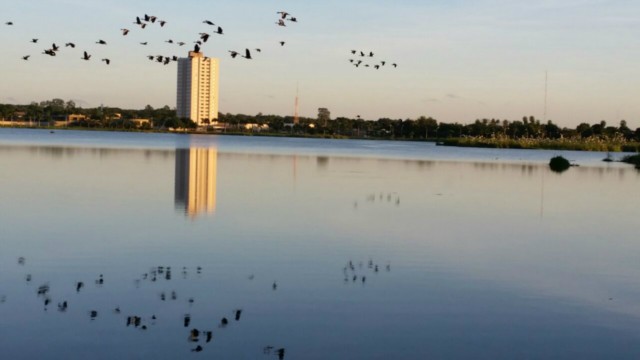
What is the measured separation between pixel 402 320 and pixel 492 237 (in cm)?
1164

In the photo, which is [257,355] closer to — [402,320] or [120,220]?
[402,320]

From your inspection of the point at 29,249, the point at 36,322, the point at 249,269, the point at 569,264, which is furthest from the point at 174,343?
the point at 569,264

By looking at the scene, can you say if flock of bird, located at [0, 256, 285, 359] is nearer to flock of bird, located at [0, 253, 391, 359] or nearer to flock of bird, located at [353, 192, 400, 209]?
flock of bird, located at [0, 253, 391, 359]

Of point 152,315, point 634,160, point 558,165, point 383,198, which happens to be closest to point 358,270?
point 152,315

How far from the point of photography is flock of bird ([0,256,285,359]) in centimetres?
1162

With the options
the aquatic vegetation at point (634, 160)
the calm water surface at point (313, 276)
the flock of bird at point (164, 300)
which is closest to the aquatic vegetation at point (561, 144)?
the aquatic vegetation at point (634, 160)

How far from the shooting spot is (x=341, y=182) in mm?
46000

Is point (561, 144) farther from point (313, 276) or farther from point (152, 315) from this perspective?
point (152, 315)

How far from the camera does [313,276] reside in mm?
16750

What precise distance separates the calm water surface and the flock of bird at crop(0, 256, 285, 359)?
0.06 metres

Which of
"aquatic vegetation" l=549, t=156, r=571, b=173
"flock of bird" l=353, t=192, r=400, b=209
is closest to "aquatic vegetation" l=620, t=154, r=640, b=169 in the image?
"aquatic vegetation" l=549, t=156, r=571, b=173

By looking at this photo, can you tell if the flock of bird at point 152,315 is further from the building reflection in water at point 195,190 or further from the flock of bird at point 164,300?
the building reflection in water at point 195,190

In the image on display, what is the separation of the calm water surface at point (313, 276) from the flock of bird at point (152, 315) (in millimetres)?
61

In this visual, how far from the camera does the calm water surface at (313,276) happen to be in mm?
11914
